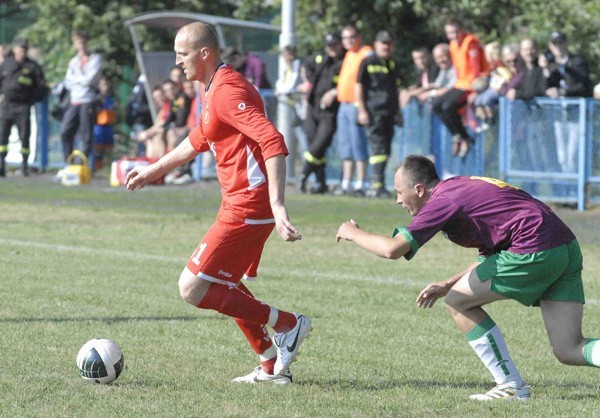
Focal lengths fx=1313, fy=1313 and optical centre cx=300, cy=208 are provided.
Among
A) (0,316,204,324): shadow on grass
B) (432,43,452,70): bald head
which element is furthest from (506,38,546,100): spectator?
(0,316,204,324): shadow on grass

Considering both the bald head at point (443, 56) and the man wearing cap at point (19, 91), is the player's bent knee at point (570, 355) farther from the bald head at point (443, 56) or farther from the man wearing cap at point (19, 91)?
the man wearing cap at point (19, 91)

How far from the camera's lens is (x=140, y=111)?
24.3 metres

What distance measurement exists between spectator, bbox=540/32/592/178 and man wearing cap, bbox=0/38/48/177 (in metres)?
9.59

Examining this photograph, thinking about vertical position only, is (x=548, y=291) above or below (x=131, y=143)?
above

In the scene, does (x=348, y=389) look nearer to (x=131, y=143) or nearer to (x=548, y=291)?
(x=548, y=291)

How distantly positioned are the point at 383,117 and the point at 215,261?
37.7ft

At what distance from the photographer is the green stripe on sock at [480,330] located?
20.5ft

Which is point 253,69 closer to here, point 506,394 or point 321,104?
point 321,104

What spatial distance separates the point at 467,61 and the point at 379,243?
1212 cm

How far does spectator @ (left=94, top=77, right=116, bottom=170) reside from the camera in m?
24.0

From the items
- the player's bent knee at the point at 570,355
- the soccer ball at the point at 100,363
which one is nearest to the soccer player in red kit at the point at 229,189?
the soccer ball at the point at 100,363

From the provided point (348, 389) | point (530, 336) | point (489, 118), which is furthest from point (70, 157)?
point (348, 389)

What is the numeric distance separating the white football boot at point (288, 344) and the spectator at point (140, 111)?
17.8 metres

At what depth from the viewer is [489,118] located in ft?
57.5
